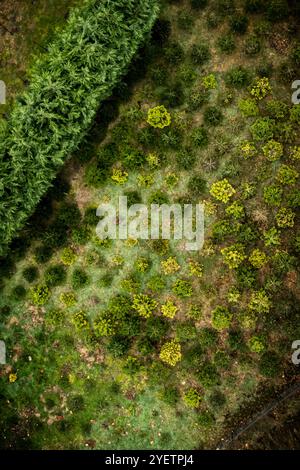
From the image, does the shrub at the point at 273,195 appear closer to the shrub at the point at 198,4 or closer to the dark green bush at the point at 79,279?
the shrub at the point at 198,4

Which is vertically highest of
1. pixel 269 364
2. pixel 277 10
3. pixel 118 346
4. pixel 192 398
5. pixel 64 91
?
pixel 277 10

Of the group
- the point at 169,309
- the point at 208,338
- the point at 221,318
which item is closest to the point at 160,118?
the point at 169,309

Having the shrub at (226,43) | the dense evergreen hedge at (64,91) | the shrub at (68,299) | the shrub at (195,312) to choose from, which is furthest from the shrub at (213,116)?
the shrub at (68,299)

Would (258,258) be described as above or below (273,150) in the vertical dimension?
below

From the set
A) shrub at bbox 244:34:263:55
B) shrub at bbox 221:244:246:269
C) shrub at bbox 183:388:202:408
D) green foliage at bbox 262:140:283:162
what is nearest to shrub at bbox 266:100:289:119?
green foliage at bbox 262:140:283:162

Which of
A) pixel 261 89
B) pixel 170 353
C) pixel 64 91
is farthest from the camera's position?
pixel 261 89

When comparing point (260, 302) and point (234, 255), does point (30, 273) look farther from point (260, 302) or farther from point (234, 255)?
point (260, 302)

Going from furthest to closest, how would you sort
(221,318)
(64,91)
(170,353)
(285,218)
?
(170,353) < (285,218) < (221,318) < (64,91)
